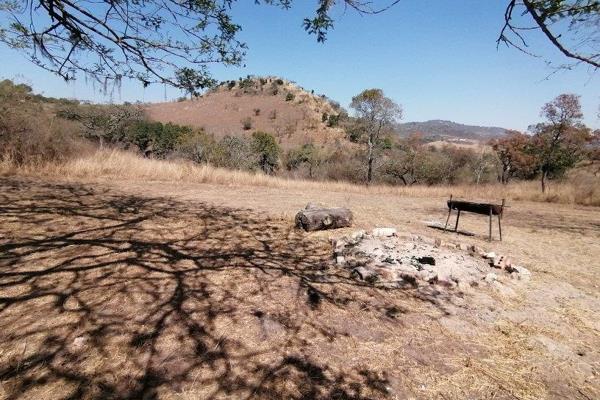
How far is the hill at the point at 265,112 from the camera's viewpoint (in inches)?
1754

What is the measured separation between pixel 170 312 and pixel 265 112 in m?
50.2

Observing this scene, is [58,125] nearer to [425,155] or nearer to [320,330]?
[320,330]

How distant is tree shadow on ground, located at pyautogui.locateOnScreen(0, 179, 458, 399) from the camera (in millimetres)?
2201

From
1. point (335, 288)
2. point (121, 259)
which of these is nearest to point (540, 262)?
point (335, 288)

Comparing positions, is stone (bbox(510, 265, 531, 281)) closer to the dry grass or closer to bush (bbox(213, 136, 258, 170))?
the dry grass

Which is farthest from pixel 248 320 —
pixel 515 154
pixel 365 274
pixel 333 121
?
pixel 333 121

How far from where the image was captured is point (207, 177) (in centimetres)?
1181

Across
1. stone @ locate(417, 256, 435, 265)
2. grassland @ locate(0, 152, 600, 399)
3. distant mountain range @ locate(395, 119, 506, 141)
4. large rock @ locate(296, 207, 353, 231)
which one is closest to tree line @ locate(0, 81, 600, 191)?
grassland @ locate(0, 152, 600, 399)

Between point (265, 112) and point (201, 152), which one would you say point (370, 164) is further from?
point (265, 112)

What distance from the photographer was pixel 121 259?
388cm

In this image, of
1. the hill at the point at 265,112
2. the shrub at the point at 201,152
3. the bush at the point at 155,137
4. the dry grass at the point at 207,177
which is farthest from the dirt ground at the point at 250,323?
the hill at the point at 265,112

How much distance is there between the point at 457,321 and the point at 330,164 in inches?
957

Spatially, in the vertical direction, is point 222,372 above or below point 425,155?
below

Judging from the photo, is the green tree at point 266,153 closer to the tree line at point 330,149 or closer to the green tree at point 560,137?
the tree line at point 330,149
